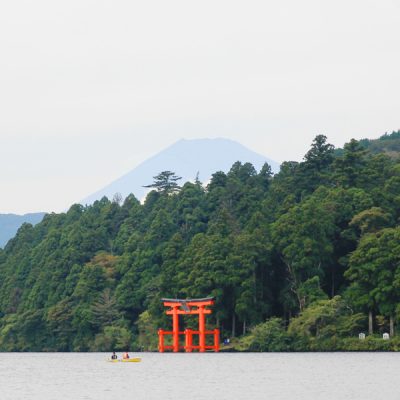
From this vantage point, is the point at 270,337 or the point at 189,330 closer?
the point at 270,337

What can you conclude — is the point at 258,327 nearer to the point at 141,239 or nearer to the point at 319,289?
the point at 319,289

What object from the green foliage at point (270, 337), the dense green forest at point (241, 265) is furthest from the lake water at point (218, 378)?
the dense green forest at point (241, 265)

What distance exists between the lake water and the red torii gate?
893cm

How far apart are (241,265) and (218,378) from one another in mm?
34137

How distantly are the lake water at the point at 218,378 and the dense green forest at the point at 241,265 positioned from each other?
5786mm

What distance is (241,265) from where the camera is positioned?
310 ft

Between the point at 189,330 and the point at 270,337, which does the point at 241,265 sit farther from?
the point at 189,330

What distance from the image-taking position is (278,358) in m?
78.9

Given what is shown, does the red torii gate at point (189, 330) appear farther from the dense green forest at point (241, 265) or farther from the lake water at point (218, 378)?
the lake water at point (218, 378)

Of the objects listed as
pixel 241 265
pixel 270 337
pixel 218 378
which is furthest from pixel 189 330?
pixel 218 378

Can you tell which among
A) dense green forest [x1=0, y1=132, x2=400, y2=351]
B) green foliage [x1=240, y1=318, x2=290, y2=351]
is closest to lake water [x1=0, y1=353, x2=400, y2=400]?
green foliage [x1=240, y1=318, x2=290, y2=351]

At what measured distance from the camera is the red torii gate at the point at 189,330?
9412 centimetres

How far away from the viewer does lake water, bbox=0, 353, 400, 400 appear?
5097cm

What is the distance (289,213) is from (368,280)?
12.6m
